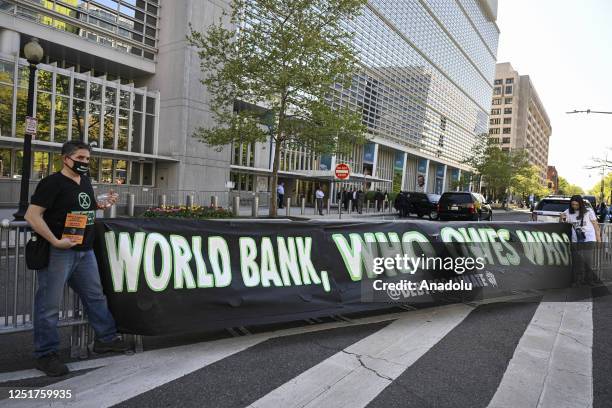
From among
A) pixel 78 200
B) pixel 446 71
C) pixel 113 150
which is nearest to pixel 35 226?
pixel 78 200

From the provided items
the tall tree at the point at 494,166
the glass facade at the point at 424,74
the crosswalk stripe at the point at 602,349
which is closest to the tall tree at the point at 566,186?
the glass facade at the point at 424,74

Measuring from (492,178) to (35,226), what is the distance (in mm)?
60791

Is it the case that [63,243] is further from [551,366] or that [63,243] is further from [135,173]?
[135,173]

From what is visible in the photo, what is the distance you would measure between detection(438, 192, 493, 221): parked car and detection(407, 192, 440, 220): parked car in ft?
14.4

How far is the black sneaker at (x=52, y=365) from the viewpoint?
3342 mm

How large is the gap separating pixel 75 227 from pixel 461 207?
2048 centimetres

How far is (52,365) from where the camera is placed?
11.0ft

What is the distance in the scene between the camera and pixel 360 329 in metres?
4.85

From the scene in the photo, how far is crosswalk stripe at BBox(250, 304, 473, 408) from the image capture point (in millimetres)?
3119

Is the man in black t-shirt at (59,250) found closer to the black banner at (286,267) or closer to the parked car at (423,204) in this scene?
the black banner at (286,267)

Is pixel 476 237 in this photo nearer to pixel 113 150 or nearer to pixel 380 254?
pixel 380 254

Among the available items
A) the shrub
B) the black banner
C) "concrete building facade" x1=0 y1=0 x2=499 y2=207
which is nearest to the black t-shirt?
the black banner

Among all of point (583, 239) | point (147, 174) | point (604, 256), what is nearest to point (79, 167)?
point (583, 239)

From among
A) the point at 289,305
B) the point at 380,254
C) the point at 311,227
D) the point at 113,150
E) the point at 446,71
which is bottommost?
the point at 289,305
